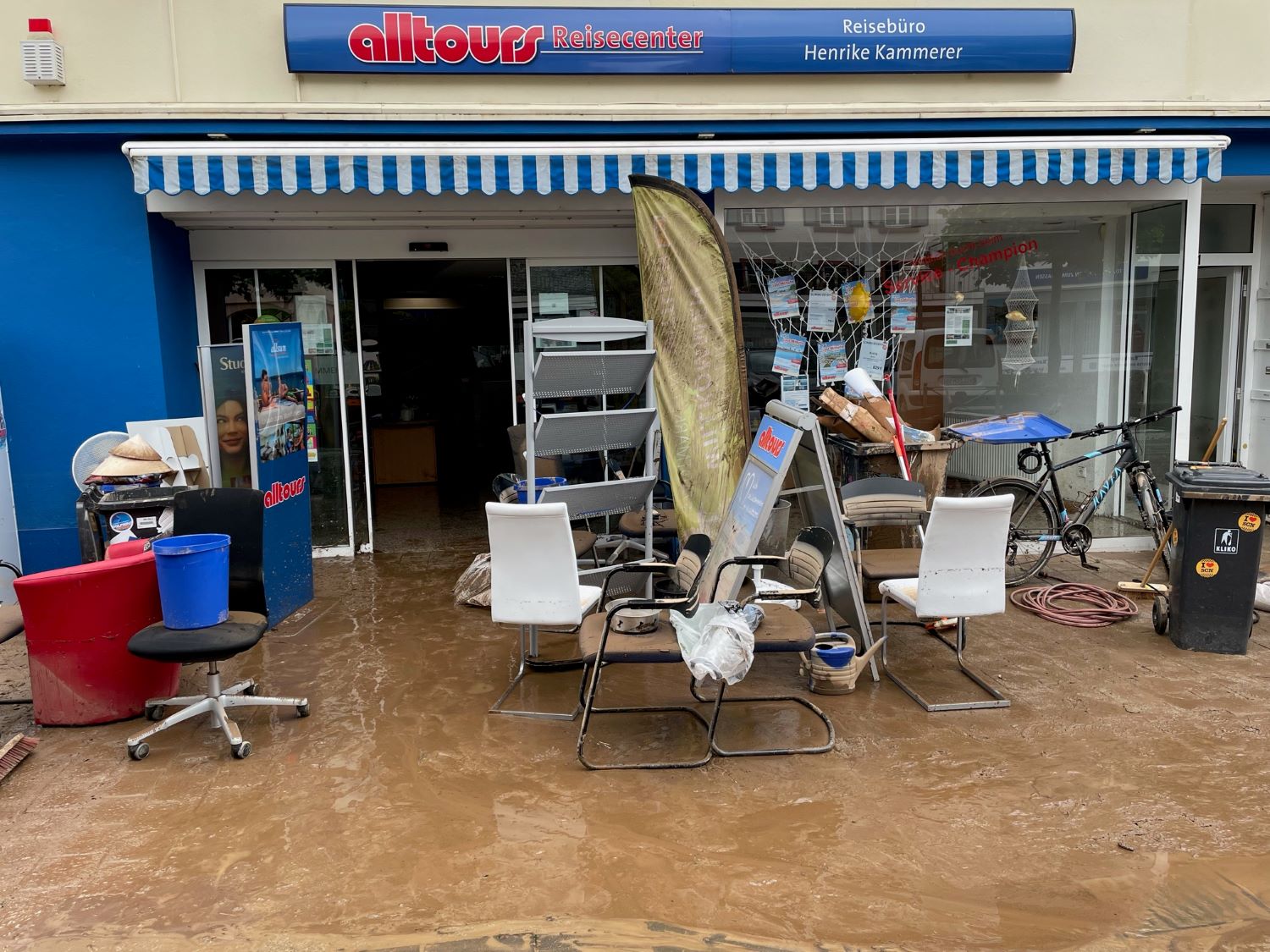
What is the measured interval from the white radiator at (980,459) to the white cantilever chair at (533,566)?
4471mm

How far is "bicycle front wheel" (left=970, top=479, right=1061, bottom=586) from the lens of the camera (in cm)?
655

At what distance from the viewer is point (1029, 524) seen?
667 cm

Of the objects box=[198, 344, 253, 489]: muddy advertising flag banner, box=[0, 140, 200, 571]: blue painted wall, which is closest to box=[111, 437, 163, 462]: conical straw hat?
box=[198, 344, 253, 489]: muddy advertising flag banner

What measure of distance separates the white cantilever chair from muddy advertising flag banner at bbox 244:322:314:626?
7.35 feet

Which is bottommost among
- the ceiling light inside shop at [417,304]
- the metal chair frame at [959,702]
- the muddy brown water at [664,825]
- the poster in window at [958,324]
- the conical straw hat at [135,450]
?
the muddy brown water at [664,825]

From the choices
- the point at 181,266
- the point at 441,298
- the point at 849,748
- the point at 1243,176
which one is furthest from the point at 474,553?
the point at 1243,176

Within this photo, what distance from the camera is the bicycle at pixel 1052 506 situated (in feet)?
21.6

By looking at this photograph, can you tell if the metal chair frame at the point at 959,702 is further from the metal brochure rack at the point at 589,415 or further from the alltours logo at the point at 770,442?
the metal brochure rack at the point at 589,415

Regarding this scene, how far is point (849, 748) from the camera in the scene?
420cm

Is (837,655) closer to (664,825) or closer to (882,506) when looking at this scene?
(882,506)

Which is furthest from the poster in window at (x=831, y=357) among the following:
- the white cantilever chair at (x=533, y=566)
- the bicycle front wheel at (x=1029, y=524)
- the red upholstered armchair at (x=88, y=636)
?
the red upholstered armchair at (x=88, y=636)

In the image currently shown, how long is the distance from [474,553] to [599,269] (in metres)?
2.53

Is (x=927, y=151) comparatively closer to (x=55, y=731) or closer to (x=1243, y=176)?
(x=1243, y=176)

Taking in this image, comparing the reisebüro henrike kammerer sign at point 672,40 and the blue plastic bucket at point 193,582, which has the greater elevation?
the reisebüro henrike kammerer sign at point 672,40
